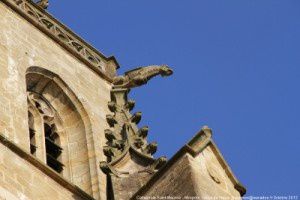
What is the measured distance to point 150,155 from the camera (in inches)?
717

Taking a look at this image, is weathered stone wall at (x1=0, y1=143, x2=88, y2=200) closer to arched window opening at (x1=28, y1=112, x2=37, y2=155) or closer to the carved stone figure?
arched window opening at (x1=28, y1=112, x2=37, y2=155)

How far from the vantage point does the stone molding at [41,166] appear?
17.4m

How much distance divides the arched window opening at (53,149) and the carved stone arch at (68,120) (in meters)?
A: 0.07

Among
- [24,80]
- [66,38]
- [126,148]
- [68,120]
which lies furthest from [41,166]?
[66,38]

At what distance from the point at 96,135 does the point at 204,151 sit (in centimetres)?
391

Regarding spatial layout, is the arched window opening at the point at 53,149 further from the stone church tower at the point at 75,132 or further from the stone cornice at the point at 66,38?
the stone cornice at the point at 66,38

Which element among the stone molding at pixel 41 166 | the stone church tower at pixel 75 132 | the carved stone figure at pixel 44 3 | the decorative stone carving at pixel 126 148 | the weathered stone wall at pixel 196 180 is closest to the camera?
the weathered stone wall at pixel 196 180

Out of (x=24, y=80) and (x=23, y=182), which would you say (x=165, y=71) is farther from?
(x=23, y=182)

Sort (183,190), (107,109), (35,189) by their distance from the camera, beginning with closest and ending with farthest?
(183,190)
(35,189)
(107,109)

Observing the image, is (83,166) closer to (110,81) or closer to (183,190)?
(110,81)

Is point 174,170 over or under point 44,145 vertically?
under

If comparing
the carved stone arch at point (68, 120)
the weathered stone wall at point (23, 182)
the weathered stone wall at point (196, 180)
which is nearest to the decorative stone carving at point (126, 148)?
the carved stone arch at point (68, 120)

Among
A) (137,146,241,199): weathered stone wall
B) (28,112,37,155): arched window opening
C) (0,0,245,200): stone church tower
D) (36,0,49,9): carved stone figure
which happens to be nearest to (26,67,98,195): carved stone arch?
(0,0,245,200): stone church tower

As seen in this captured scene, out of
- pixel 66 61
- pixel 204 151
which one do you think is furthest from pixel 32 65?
pixel 204 151
